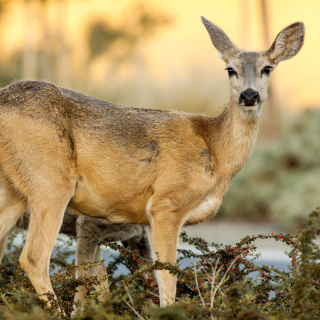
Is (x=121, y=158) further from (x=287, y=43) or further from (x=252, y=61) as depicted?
(x=287, y=43)

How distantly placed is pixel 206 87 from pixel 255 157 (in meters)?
10.1

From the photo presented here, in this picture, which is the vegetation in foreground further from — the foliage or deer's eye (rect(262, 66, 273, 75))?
the foliage

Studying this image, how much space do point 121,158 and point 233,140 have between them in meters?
1.25

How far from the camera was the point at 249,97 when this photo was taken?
5.99 meters

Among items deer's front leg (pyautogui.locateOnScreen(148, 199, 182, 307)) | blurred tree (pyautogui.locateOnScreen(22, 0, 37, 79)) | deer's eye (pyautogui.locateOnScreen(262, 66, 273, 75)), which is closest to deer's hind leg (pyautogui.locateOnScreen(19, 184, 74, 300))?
deer's front leg (pyautogui.locateOnScreen(148, 199, 182, 307))

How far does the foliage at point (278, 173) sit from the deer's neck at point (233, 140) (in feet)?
28.3

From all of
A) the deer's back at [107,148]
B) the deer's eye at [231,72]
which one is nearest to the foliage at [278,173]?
the deer's eye at [231,72]

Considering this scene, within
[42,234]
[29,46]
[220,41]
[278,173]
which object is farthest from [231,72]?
[29,46]

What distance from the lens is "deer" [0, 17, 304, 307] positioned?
5625 mm

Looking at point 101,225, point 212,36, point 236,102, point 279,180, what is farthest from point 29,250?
point 279,180

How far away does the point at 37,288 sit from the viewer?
5.47 meters

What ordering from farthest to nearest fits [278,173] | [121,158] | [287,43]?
[278,173] < [287,43] < [121,158]

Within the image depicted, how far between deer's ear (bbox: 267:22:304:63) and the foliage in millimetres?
8539

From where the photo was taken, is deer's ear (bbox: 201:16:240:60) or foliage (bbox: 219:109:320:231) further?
foliage (bbox: 219:109:320:231)
